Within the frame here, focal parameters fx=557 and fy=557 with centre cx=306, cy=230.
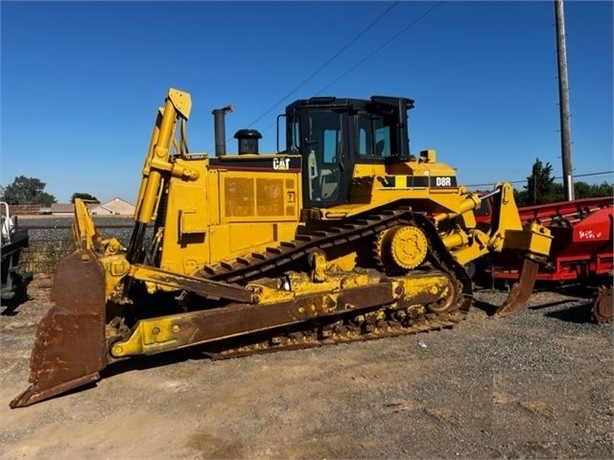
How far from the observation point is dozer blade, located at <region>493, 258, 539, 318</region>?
7.88 m

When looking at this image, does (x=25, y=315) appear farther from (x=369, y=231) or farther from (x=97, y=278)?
(x=369, y=231)

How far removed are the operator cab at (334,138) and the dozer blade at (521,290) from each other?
236 centimetres

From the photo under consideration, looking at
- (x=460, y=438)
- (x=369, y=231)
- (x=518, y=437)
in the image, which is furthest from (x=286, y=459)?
(x=369, y=231)

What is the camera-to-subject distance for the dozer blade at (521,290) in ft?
25.8

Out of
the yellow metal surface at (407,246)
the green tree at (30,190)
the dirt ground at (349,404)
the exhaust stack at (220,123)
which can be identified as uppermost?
the green tree at (30,190)

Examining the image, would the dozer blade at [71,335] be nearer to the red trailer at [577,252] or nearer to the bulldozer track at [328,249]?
the bulldozer track at [328,249]

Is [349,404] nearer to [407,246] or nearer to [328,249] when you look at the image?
[328,249]

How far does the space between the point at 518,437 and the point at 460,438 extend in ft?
1.41

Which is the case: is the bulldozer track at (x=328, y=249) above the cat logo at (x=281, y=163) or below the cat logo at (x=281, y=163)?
below

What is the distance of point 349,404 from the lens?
16.1 ft

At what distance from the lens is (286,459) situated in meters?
3.96

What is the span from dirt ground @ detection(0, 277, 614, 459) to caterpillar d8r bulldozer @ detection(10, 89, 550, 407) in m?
0.40

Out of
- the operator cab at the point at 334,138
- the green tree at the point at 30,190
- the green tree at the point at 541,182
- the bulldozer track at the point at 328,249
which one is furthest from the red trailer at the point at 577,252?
the green tree at the point at 30,190

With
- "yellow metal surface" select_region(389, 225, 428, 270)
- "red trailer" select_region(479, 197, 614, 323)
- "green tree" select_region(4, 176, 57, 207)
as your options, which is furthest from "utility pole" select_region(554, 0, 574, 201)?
"green tree" select_region(4, 176, 57, 207)
